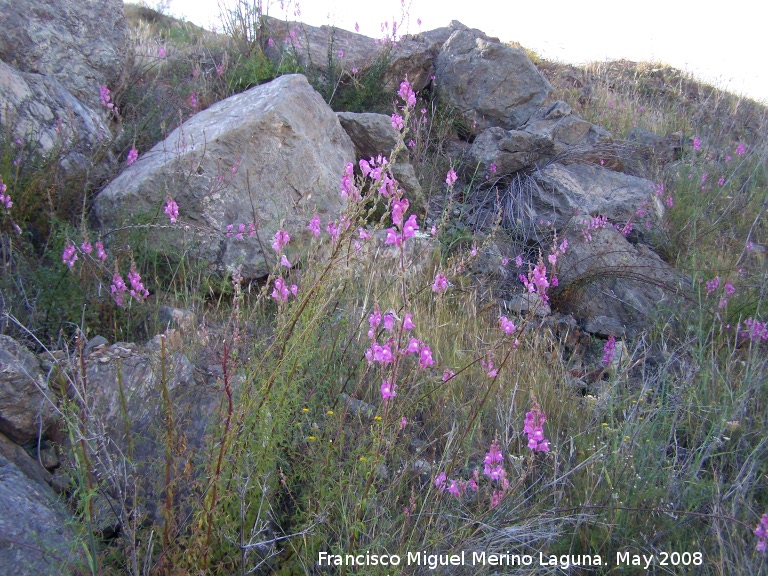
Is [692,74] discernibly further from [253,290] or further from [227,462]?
[227,462]

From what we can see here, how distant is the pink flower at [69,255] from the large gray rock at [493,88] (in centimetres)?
447

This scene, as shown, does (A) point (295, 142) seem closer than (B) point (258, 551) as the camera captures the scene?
No

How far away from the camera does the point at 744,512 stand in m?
2.24

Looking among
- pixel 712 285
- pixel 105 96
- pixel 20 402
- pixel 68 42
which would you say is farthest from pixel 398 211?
pixel 68 42

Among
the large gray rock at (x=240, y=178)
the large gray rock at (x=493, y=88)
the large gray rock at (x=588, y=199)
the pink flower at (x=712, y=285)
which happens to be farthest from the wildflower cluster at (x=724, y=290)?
the large gray rock at (x=493, y=88)

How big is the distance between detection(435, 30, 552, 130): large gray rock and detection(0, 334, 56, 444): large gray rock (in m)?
5.19

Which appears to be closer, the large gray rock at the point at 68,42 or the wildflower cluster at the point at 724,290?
the wildflower cluster at the point at 724,290

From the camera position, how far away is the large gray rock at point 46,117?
3953mm

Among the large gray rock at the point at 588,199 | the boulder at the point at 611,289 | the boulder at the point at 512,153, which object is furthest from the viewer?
the boulder at the point at 512,153

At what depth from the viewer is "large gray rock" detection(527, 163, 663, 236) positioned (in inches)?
206

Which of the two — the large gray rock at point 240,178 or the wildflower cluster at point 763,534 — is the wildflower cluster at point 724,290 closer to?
the wildflower cluster at point 763,534

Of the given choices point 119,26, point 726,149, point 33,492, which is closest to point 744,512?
point 33,492

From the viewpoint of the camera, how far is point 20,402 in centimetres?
217

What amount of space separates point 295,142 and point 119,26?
232cm
